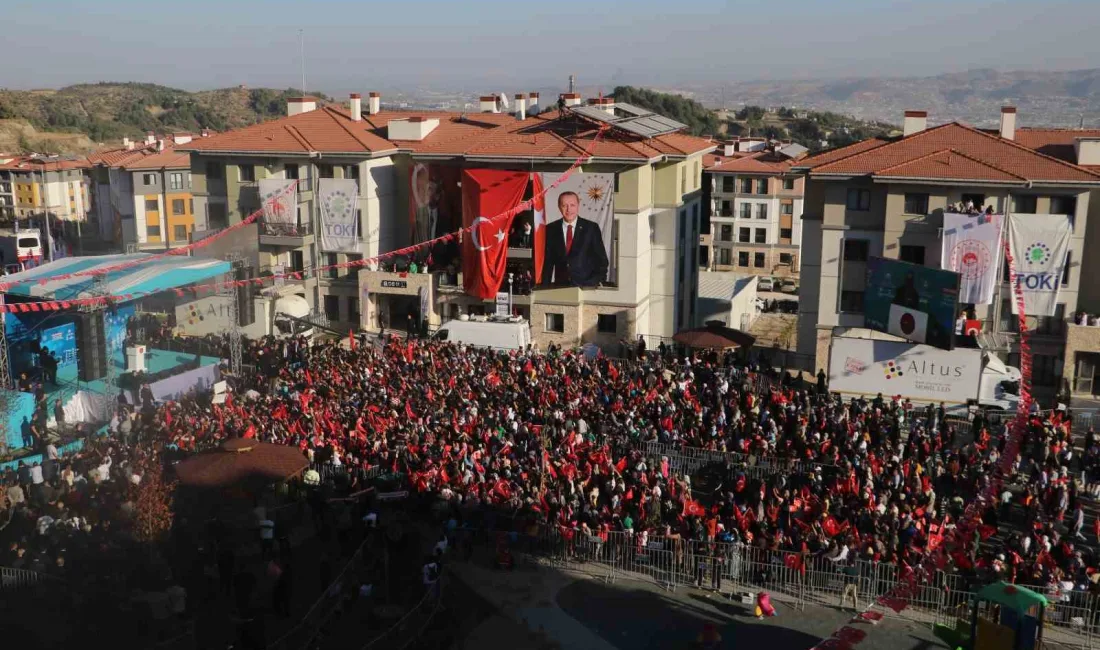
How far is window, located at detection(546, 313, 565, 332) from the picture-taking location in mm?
34688

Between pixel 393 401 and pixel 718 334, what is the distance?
1039 cm

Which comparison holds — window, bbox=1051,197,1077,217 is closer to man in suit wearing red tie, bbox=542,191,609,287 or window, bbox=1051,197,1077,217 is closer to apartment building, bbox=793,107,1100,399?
apartment building, bbox=793,107,1100,399

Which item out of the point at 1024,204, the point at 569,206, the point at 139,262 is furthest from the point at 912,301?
the point at 139,262

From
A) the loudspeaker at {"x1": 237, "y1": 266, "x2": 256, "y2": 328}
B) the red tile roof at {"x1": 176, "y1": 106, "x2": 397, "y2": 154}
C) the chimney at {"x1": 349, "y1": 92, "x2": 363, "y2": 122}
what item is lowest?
the loudspeaker at {"x1": 237, "y1": 266, "x2": 256, "y2": 328}

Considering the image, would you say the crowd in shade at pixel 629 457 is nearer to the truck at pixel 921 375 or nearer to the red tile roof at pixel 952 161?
the truck at pixel 921 375

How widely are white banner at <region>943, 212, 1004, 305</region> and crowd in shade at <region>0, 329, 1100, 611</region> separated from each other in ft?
18.6

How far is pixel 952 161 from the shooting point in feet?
98.5

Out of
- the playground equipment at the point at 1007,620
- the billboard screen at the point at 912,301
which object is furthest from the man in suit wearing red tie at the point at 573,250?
the playground equipment at the point at 1007,620

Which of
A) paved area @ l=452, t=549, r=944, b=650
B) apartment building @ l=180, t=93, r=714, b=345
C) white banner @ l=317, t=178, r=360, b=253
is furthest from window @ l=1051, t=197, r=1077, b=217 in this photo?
white banner @ l=317, t=178, r=360, b=253

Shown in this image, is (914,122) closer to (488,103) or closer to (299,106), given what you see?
(488,103)

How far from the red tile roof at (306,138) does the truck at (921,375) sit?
19.2 metres

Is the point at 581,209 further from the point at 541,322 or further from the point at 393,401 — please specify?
the point at 393,401

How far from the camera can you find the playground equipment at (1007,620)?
13.1 metres

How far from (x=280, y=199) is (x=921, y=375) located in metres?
23.6
